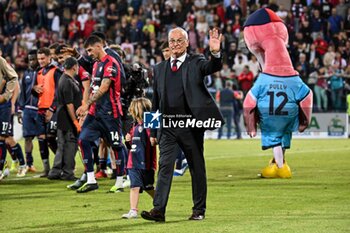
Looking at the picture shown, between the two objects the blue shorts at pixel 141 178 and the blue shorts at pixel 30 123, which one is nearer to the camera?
the blue shorts at pixel 141 178

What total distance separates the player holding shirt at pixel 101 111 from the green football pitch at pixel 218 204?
52 centimetres

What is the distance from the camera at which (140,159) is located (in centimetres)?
1205

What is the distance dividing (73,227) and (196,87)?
202cm

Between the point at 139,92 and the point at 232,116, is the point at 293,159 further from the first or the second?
the point at 232,116

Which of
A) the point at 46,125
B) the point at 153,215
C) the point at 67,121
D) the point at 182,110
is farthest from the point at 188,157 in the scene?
the point at 46,125

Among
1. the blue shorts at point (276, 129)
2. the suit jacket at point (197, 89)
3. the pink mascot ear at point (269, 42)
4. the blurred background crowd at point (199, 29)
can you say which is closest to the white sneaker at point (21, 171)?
the blue shorts at point (276, 129)

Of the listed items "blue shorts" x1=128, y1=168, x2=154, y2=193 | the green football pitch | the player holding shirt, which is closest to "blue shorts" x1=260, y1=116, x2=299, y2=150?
the green football pitch

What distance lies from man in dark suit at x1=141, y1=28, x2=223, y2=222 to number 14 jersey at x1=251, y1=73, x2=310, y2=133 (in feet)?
14.4

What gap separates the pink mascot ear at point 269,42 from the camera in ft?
51.8

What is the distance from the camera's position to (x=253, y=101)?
51.5 ft

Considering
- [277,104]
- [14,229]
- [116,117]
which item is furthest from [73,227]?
[277,104]

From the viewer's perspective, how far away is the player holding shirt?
14.7 meters

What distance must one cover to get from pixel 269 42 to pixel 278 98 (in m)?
0.97

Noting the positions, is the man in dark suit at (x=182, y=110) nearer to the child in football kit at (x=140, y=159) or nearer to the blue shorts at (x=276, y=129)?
the child in football kit at (x=140, y=159)
